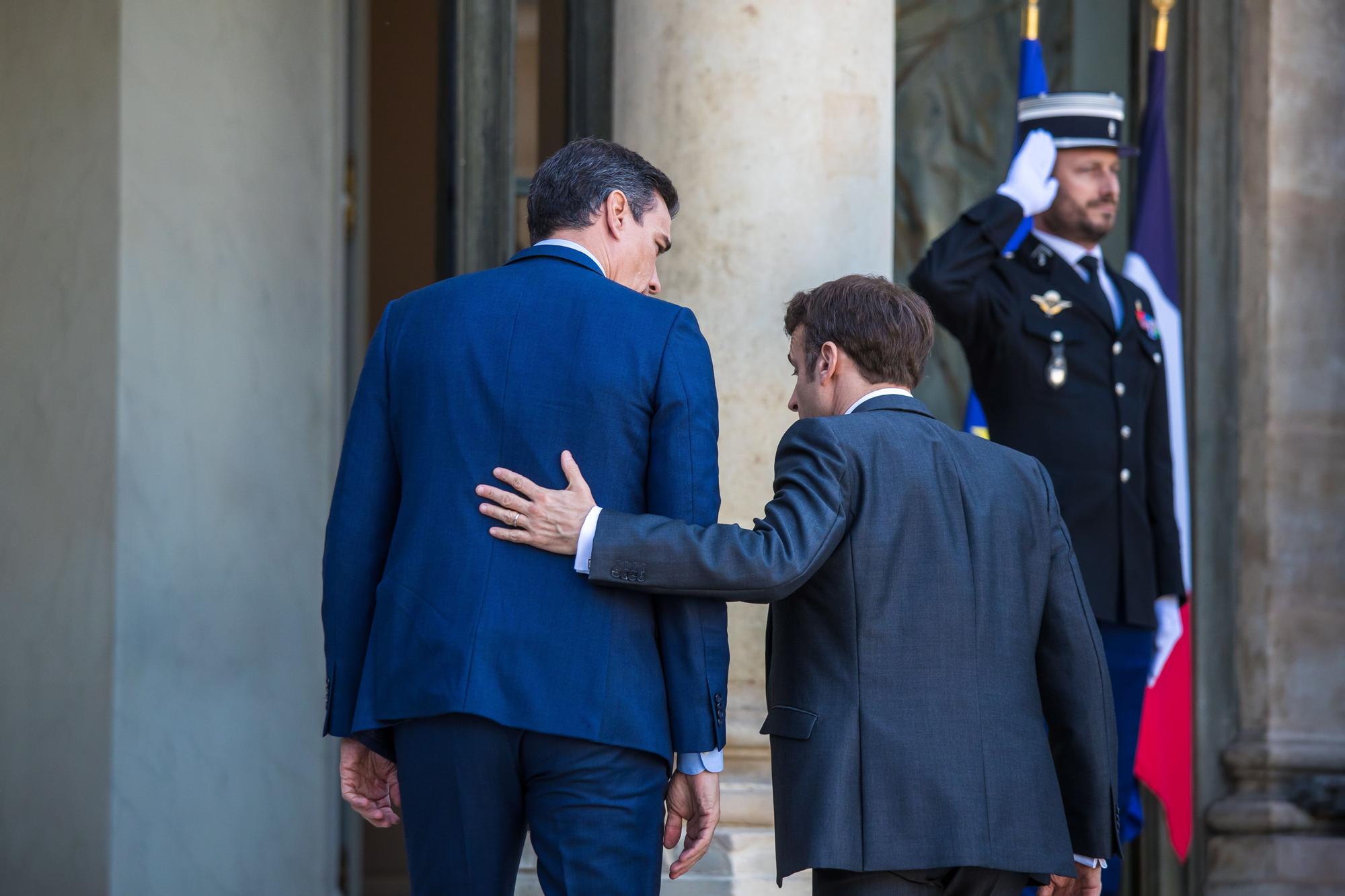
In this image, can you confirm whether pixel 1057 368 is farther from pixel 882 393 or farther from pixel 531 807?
pixel 531 807

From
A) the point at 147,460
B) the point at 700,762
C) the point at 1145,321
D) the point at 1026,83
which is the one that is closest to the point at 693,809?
the point at 700,762

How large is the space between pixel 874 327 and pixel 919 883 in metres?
0.86

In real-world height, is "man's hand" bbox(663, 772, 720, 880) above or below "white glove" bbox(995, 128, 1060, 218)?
below

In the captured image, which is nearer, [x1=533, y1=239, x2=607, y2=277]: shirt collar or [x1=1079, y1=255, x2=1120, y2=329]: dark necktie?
[x1=533, y1=239, x2=607, y2=277]: shirt collar

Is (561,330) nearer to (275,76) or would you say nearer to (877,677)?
(877,677)

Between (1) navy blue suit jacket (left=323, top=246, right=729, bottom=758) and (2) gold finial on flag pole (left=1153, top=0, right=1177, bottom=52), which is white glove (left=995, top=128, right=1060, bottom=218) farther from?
(1) navy blue suit jacket (left=323, top=246, right=729, bottom=758)

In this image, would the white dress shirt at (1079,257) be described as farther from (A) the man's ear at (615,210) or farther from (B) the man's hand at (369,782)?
(B) the man's hand at (369,782)

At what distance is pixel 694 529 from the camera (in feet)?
9.06

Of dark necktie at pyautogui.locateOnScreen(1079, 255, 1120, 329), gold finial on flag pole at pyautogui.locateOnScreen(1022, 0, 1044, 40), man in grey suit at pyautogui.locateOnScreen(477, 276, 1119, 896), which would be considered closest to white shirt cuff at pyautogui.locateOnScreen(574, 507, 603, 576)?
man in grey suit at pyautogui.locateOnScreen(477, 276, 1119, 896)

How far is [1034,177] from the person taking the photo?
466 cm

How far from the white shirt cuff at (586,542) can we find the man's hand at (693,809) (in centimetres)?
37

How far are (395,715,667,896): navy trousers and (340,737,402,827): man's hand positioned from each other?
0.85 ft

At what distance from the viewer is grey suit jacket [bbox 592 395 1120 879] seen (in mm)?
2760

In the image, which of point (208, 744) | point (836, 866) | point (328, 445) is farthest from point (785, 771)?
point (328, 445)
